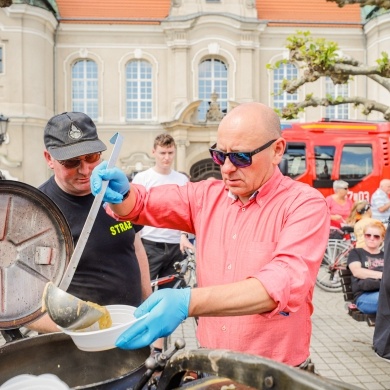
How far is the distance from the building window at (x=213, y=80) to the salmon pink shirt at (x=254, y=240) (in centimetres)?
2312

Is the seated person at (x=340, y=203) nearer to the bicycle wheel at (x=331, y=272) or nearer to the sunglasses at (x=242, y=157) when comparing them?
the bicycle wheel at (x=331, y=272)

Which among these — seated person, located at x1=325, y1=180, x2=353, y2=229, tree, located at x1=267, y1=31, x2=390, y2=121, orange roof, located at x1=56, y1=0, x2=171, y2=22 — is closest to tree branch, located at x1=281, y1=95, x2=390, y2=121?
tree, located at x1=267, y1=31, x2=390, y2=121

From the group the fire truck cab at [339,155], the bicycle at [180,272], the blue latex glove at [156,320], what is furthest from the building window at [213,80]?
the blue latex glove at [156,320]

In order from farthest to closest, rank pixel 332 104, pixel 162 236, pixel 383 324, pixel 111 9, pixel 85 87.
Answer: pixel 111 9
pixel 85 87
pixel 332 104
pixel 162 236
pixel 383 324

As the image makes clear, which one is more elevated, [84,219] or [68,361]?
[84,219]

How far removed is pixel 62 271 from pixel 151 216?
42 centimetres

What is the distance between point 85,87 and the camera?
2486 cm

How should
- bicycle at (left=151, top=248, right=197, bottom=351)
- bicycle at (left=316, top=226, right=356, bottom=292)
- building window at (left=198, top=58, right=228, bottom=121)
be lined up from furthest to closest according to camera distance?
1. building window at (left=198, top=58, right=228, bottom=121)
2. bicycle at (left=316, top=226, right=356, bottom=292)
3. bicycle at (left=151, top=248, right=197, bottom=351)

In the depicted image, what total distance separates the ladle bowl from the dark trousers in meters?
3.95

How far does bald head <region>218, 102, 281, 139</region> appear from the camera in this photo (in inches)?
71.4

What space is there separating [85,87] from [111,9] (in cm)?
414

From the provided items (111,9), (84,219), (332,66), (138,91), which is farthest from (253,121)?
(111,9)

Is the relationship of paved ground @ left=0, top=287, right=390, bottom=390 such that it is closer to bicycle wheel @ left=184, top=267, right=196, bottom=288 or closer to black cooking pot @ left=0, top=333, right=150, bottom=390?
bicycle wheel @ left=184, top=267, right=196, bottom=288

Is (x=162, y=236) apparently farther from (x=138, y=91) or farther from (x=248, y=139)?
(x=138, y=91)
